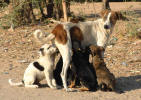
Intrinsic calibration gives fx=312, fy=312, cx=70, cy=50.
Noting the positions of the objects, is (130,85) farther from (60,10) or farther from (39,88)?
(60,10)

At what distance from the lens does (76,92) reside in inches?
271

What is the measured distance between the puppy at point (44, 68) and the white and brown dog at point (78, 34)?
0.74 feet

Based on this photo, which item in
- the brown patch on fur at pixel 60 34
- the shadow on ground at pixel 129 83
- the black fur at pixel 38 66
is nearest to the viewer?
the brown patch on fur at pixel 60 34

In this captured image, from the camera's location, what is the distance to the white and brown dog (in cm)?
679

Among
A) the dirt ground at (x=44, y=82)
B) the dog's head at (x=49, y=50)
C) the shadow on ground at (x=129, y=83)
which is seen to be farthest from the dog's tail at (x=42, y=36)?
the shadow on ground at (x=129, y=83)

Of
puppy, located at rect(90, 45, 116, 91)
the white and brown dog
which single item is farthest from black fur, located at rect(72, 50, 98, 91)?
the white and brown dog

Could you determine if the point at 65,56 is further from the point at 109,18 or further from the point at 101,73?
the point at 109,18

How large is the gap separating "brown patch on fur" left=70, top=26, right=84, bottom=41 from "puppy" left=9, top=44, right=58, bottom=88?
50 cm

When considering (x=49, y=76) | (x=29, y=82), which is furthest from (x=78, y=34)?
(x=29, y=82)

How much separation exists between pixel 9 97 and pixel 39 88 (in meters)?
0.85

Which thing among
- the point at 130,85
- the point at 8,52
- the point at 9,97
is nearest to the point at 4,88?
the point at 9,97

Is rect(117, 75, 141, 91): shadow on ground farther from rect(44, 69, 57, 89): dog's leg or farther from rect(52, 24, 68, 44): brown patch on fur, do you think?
rect(52, 24, 68, 44): brown patch on fur

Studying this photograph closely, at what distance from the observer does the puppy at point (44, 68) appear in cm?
691

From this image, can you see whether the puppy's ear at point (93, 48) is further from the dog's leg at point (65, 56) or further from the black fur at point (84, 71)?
the dog's leg at point (65, 56)
